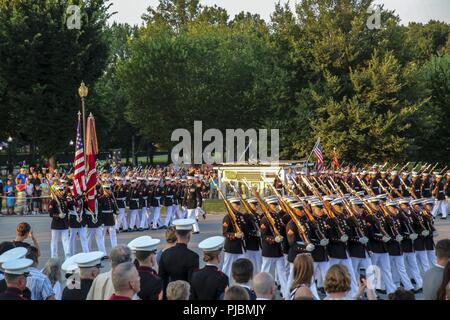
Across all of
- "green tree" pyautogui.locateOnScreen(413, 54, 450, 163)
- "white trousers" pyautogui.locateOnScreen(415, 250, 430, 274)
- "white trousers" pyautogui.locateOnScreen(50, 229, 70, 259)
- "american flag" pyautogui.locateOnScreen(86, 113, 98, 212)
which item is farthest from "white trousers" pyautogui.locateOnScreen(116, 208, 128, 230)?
"green tree" pyautogui.locateOnScreen(413, 54, 450, 163)

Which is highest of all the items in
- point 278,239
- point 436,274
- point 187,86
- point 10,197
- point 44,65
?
point 44,65

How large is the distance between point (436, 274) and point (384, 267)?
580 cm

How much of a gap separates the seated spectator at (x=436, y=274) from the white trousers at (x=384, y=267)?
538cm

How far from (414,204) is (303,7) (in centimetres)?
3379

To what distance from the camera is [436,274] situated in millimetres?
7906

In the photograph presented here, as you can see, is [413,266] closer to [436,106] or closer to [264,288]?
[264,288]

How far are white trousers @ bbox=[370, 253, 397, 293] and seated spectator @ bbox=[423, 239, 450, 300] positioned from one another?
538cm

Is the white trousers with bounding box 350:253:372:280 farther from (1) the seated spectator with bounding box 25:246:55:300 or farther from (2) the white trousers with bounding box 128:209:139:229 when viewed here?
(2) the white trousers with bounding box 128:209:139:229

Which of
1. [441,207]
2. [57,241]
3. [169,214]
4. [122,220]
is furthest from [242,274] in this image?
[441,207]

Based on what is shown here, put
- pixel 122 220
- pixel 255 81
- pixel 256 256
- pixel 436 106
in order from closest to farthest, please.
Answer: pixel 256 256 < pixel 122 220 < pixel 436 106 < pixel 255 81

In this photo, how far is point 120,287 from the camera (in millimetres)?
6391

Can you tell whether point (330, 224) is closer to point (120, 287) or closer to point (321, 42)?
point (120, 287)

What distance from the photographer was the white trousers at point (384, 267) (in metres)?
13.5

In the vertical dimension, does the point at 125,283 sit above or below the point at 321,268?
above
